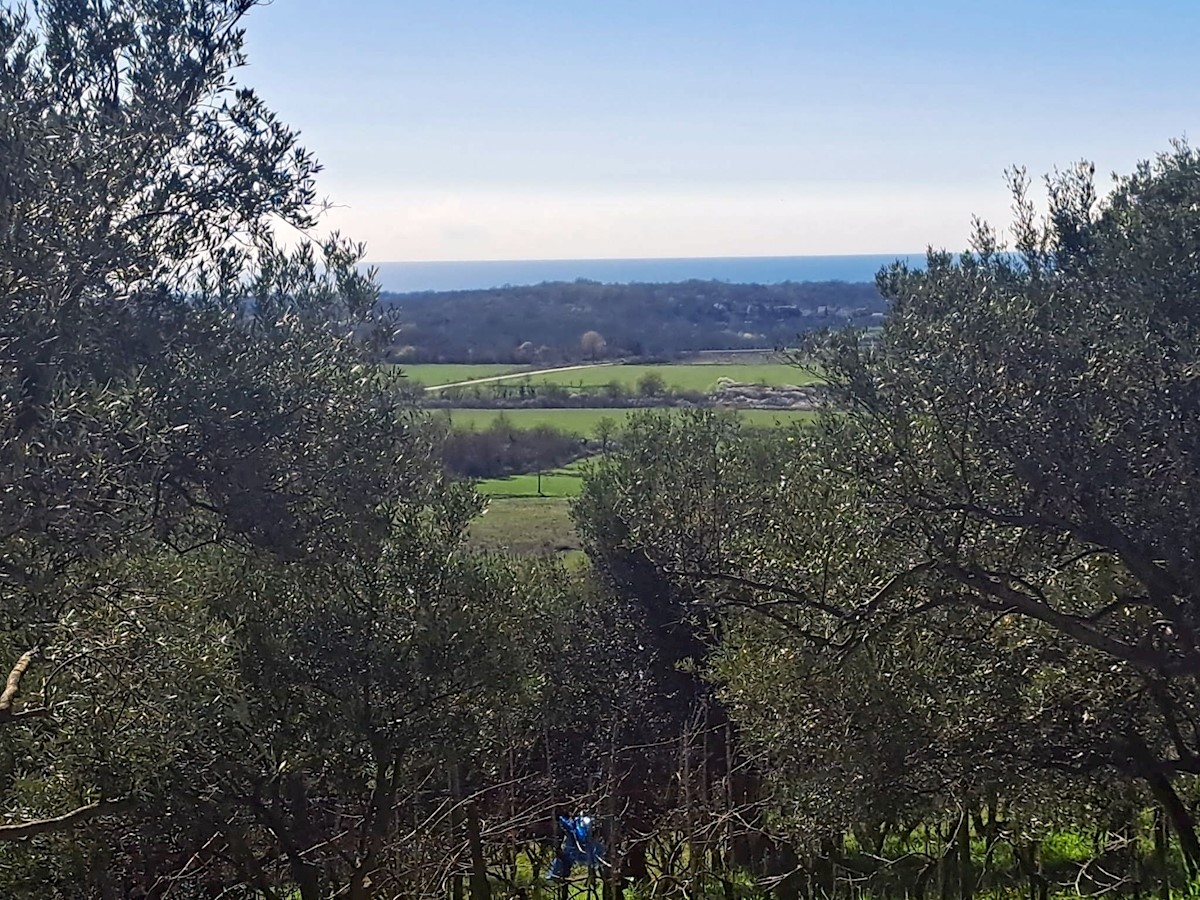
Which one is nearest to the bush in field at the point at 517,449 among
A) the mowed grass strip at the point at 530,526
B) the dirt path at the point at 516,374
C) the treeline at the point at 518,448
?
the treeline at the point at 518,448

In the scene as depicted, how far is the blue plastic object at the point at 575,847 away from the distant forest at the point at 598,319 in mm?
24143

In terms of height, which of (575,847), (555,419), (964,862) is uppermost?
(555,419)

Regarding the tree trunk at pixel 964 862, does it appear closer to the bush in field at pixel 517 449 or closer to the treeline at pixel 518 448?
the treeline at pixel 518 448

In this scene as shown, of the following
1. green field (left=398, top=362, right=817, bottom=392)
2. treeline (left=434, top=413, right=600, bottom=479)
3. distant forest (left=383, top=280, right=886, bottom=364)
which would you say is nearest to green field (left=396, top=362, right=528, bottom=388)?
green field (left=398, top=362, right=817, bottom=392)

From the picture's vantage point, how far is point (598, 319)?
60.7 m

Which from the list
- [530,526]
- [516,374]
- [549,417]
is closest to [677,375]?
[549,417]

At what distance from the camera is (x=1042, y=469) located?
22.8 ft

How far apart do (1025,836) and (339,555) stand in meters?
6.20

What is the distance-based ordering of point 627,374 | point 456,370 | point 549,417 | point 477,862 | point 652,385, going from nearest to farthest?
point 477,862
point 549,417
point 456,370
point 652,385
point 627,374

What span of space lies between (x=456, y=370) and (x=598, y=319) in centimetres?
2177

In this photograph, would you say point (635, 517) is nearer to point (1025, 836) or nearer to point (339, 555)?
point (1025, 836)

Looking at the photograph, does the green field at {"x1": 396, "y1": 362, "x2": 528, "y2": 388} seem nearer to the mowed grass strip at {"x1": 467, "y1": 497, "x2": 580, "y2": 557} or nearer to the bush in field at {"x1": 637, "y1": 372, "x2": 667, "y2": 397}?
the mowed grass strip at {"x1": 467, "y1": 497, "x2": 580, "y2": 557}

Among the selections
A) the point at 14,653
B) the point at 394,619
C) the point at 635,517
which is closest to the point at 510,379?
the point at 635,517

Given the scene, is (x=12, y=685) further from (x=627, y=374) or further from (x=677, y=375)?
(x=627, y=374)
